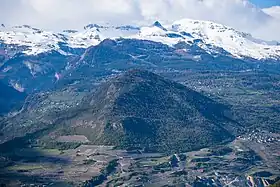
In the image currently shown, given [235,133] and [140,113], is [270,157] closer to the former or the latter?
[235,133]

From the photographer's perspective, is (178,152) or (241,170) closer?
(241,170)

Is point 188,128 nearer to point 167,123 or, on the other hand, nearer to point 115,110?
point 167,123

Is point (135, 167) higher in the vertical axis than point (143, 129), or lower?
lower

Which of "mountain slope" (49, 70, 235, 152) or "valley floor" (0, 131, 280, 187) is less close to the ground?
"mountain slope" (49, 70, 235, 152)

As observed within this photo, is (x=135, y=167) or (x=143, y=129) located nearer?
(x=135, y=167)

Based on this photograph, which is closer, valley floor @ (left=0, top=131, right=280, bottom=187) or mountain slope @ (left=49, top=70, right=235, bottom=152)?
valley floor @ (left=0, top=131, right=280, bottom=187)

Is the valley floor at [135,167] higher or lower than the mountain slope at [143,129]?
lower

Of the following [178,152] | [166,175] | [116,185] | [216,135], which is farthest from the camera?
[216,135]

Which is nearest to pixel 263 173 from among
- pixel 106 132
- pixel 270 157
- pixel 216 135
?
pixel 270 157

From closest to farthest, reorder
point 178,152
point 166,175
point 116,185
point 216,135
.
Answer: point 116,185
point 166,175
point 178,152
point 216,135

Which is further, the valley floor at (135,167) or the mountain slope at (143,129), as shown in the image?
the mountain slope at (143,129)

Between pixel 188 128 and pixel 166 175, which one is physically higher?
pixel 188 128
